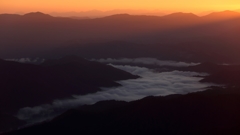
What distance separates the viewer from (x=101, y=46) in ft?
614

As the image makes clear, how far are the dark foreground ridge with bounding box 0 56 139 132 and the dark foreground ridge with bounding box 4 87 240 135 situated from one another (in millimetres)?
17165

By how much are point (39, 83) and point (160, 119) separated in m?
40.8

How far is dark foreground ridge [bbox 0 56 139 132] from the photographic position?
7825 centimetres

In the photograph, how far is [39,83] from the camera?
86250 mm

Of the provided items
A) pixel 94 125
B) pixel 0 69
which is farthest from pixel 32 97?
pixel 94 125

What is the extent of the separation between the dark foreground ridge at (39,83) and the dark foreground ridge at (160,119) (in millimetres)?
17165

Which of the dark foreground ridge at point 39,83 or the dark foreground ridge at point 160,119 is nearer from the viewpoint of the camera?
the dark foreground ridge at point 160,119

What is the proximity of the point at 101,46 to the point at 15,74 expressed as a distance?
102m

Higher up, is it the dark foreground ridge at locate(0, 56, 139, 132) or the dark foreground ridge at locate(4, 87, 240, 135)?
the dark foreground ridge at locate(0, 56, 139, 132)

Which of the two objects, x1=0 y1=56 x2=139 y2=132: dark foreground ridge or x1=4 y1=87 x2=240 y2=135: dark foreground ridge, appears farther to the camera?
x1=0 y1=56 x2=139 y2=132: dark foreground ridge

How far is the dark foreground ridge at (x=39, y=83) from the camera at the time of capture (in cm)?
7825

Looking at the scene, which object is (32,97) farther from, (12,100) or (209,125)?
(209,125)

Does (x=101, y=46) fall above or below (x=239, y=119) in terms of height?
above

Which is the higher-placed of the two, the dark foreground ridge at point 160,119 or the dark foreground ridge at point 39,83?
the dark foreground ridge at point 39,83
